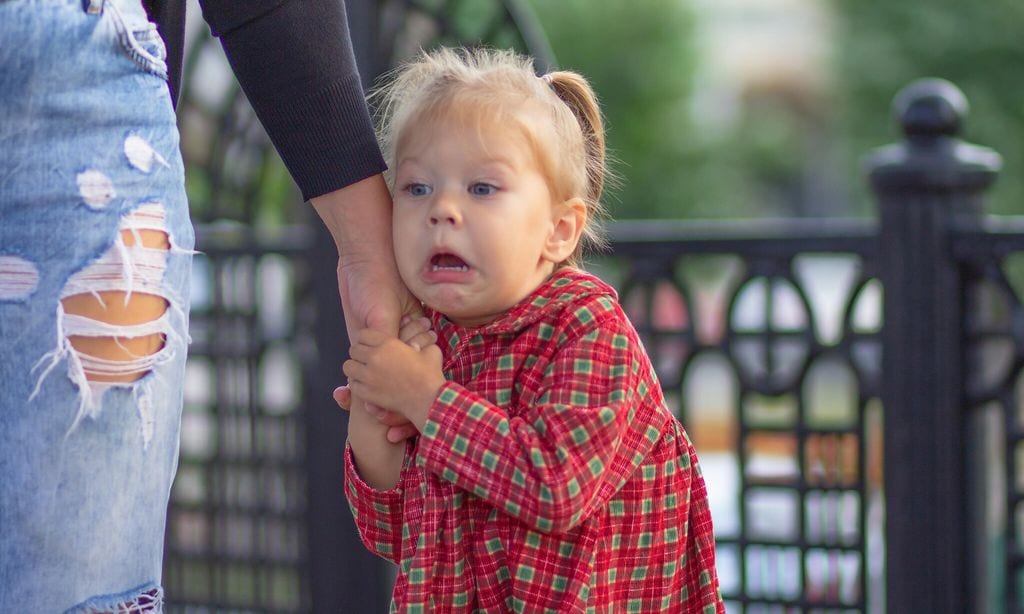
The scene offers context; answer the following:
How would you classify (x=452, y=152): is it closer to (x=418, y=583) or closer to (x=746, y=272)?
(x=418, y=583)

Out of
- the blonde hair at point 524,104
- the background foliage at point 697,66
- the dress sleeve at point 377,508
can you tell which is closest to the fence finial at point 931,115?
the blonde hair at point 524,104

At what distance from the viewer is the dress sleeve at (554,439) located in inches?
61.6

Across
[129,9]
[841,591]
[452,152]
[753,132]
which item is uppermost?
[753,132]

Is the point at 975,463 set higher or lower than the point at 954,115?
lower

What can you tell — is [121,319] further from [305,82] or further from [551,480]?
[551,480]

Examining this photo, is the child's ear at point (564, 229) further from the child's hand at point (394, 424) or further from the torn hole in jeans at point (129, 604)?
the torn hole in jeans at point (129, 604)

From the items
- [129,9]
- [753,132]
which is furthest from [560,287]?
[753,132]

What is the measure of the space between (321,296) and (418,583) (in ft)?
6.91

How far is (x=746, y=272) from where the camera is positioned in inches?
130

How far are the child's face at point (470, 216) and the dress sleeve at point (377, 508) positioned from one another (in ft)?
0.83

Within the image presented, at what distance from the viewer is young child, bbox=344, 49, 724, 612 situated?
159 centimetres

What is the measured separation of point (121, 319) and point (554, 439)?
52cm

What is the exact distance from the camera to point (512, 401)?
1.69 m

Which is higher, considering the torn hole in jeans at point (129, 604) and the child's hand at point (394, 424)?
the child's hand at point (394, 424)
